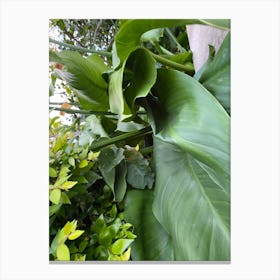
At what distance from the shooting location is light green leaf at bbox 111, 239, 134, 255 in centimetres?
69

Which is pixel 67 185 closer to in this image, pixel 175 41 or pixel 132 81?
pixel 132 81

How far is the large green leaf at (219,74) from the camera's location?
0.66 meters

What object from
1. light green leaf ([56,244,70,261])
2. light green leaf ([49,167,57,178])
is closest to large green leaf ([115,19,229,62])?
light green leaf ([49,167,57,178])

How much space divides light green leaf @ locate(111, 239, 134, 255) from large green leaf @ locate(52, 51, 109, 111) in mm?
247

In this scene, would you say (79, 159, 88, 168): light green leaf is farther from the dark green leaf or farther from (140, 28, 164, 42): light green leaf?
(140, 28, 164, 42): light green leaf

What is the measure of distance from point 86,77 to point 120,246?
301 mm

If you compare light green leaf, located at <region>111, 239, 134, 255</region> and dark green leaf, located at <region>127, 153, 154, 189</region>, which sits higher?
dark green leaf, located at <region>127, 153, 154, 189</region>

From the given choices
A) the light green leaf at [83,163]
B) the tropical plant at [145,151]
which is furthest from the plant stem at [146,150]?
the light green leaf at [83,163]

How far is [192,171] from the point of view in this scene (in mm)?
657

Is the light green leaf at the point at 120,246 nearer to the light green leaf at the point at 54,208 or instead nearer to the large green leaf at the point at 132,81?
the light green leaf at the point at 54,208

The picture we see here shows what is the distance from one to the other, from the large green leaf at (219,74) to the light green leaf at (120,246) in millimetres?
297
